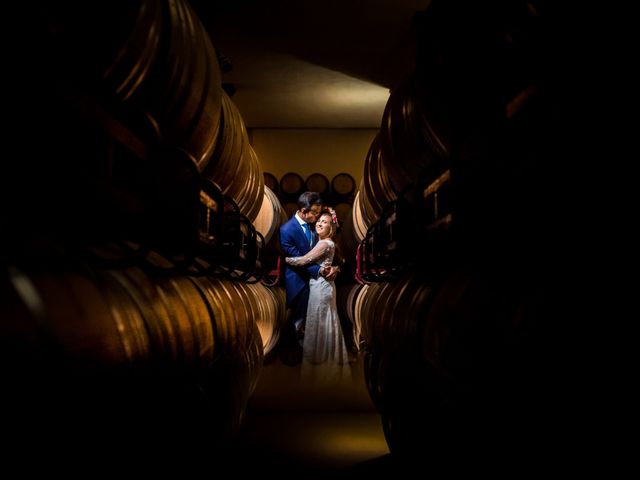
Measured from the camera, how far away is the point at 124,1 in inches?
54.2

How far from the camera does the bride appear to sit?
600 centimetres

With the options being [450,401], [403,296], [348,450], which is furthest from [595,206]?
[348,450]

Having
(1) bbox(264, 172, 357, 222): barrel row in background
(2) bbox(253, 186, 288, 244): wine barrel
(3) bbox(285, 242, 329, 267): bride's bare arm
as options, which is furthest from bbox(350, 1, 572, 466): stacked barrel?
(1) bbox(264, 172, 357, 222): barrel row in background

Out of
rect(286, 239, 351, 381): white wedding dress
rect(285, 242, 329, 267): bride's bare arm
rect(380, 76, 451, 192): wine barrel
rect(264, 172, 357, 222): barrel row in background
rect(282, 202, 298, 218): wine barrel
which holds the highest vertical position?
rect(264, 172, 357, 222): barrel row in background

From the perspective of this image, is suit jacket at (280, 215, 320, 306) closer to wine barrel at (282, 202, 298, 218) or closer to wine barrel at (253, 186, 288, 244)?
wine barrel at (253, 186, 288, 244)

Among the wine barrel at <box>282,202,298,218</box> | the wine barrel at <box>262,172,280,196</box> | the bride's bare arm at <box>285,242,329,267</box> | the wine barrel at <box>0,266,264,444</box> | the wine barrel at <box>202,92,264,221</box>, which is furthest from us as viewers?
the wine barrel at <box>282,202,298,218</box>

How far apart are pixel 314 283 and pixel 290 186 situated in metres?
2.00

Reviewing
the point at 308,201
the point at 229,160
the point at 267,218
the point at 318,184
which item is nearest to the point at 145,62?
the point at 229,160

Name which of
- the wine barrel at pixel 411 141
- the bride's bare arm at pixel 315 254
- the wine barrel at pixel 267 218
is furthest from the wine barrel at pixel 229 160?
the bride's bare arm at pixel 315 254

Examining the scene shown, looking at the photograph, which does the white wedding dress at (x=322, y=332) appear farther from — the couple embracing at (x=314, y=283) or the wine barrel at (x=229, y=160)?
the wine barrel at (x=229, y=160)

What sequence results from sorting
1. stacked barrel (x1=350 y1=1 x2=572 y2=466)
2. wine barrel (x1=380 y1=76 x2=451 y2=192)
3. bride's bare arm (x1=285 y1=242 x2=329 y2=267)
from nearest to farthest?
stacked barrel (x1=350 y1=1 x2=572 y2=466)
wine barrel (x1=380 y1=76 x2=451 y2=192)
bride's bare arm (x1=285 y1=242 x2=329 y2=267)

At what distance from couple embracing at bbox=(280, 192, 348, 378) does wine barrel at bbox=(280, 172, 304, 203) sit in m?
1.36

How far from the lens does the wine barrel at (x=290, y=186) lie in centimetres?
758

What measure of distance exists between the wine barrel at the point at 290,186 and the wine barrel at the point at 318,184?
0.09m
